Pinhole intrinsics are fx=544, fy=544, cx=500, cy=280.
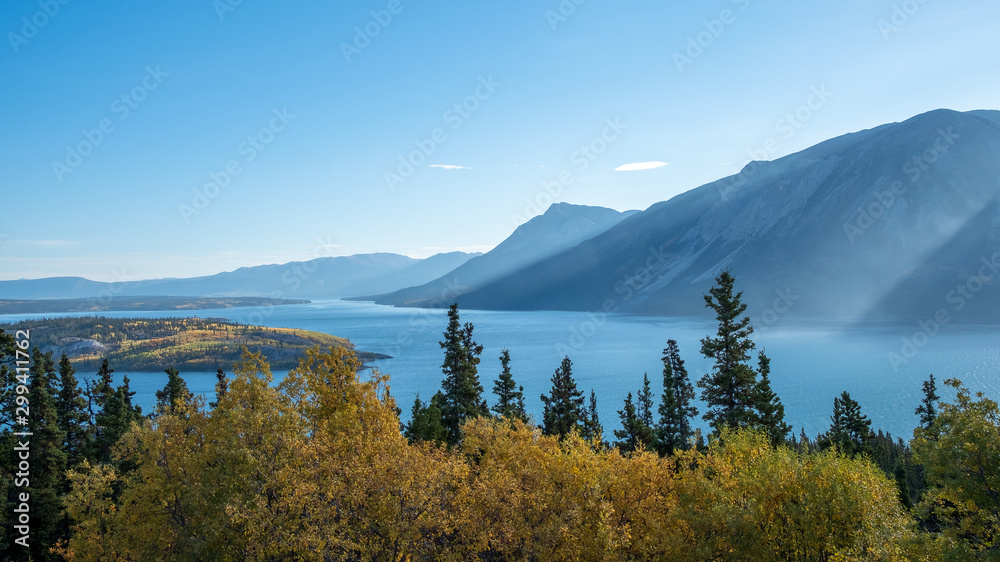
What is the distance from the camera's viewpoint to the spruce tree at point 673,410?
52156 millimetres

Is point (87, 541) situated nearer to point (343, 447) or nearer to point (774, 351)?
point (343, 447)

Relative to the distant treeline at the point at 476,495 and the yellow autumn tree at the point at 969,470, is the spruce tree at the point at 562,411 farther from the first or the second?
the yellow autumn tree at the point at 969,470

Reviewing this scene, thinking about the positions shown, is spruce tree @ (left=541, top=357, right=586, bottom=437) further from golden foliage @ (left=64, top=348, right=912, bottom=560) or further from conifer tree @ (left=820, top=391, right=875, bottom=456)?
golden foliage @ (left=64, top=348, right=912, bottom=560)

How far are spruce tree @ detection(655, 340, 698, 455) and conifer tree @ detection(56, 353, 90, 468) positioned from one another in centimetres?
5310

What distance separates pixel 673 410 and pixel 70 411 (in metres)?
56.9

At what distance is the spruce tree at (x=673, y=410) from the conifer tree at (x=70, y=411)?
174 ft

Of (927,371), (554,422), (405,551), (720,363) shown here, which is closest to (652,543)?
(405,551)

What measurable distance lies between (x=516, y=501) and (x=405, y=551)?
500 centimetres

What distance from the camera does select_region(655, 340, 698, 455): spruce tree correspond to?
5216 cm

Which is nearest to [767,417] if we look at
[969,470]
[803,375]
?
[969,470]

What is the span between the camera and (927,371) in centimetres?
13850

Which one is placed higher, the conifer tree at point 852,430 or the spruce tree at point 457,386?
the spruce tree at point 457,386

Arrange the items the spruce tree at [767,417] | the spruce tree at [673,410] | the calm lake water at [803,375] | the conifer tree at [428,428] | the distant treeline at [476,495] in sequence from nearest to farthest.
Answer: the distant treeline at [476,495] < the spruce tree at [767,417] < the conifer tree at [428,428] < the spruce tree at [673,410] < the calm lake water at [803,375]

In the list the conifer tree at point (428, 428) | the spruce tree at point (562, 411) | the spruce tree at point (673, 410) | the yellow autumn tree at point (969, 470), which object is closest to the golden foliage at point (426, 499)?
the yellow autumn tree at point (969, 470)
